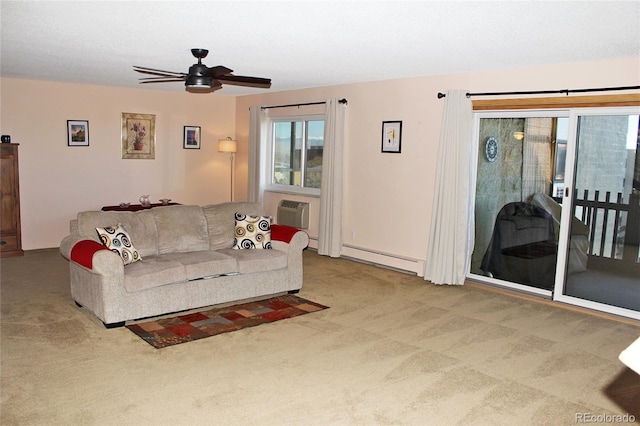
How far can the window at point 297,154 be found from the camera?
8281mm

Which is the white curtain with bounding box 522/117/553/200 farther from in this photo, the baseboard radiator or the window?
the window

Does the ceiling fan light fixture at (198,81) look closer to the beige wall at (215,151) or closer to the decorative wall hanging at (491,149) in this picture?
the beige wall at (215,151)

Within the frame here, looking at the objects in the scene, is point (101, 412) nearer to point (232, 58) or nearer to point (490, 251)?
→ point (232, 58)

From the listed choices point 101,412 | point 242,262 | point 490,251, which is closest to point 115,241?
point 242,262

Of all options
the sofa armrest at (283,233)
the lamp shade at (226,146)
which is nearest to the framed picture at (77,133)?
the lamp shade at (226,146)

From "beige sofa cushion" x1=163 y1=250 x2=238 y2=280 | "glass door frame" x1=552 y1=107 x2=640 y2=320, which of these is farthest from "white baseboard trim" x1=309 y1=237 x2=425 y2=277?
"beige sofa cushion" x1=163 y1=250 x2=238 y2=280

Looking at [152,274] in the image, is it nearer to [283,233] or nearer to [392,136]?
[283,233]

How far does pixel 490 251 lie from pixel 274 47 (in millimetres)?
3445

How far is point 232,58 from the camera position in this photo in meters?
5.32

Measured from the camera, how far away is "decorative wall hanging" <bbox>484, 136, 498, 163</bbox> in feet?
20.2

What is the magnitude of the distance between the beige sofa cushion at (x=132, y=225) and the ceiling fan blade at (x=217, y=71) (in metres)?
1.70

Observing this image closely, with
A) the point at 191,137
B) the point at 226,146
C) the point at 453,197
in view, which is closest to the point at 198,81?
the point at 453,197

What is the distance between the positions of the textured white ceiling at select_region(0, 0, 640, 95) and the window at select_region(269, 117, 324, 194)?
2.22 metres

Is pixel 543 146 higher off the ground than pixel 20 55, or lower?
lower
